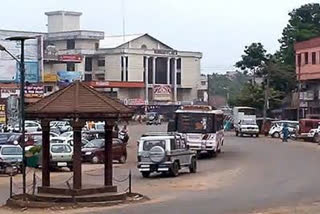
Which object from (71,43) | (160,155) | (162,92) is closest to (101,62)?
(71,43)

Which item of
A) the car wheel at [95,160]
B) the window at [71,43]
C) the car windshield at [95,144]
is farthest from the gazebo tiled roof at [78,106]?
the window at [71,43]

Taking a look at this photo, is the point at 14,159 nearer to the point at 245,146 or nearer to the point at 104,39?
the point at 245,146

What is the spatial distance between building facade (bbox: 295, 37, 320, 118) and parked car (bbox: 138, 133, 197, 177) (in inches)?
2271

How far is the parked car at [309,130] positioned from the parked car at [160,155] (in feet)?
129

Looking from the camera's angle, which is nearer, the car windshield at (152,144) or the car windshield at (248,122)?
the car windshield at (152,144)

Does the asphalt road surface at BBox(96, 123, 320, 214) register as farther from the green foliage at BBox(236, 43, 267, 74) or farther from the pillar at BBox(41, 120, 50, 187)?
the green foliage at BBox(236, 43, 267, 74)

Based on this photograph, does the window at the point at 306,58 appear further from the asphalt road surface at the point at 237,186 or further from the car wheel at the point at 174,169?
the car wheel at the point at 174,169

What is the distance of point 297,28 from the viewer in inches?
4471

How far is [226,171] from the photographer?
142ft

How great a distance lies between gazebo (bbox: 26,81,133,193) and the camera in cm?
2791

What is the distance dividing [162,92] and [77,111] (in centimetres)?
11991

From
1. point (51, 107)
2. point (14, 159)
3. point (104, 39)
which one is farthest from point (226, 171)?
point (104, 39)

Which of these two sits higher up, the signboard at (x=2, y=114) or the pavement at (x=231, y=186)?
the signboard at (x=2, y=114)

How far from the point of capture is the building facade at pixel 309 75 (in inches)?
3780
